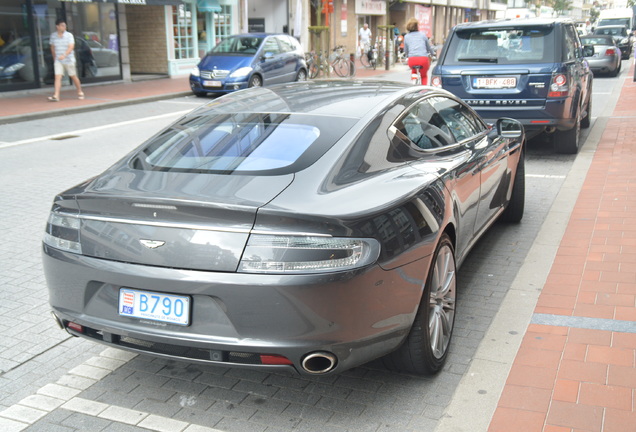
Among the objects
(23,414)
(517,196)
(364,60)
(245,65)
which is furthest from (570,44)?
(364,60)

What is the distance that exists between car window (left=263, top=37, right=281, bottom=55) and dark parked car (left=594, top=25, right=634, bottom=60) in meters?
22.4

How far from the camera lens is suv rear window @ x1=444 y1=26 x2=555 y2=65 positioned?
30.4ft

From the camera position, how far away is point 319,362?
3.03 metres

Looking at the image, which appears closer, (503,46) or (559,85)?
(559,85)

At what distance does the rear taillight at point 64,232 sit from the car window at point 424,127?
1.86m

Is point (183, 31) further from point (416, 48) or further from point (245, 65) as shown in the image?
point (416, 48)

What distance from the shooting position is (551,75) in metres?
8.98

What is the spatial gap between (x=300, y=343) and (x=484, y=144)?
2.73 m

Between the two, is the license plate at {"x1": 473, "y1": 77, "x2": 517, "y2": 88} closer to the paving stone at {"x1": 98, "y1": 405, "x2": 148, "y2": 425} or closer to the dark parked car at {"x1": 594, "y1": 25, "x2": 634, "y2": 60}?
the paving stone at {"x1": 98, "y1": 405, "x2": 148, "y2": 425}

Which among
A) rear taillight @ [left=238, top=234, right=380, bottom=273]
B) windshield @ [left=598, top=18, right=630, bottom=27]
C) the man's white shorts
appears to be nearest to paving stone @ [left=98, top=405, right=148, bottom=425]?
rear taillight @ [left=238, top=234, right=380, bottom=273]

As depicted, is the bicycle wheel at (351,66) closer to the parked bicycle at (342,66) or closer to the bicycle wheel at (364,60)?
the parked bicycle at (342,66)

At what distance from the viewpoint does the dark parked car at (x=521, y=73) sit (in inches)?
357

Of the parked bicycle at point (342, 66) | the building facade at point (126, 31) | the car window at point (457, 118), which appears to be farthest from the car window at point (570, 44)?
the parked bicycle at point (342, 66)

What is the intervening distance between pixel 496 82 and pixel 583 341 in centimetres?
586
